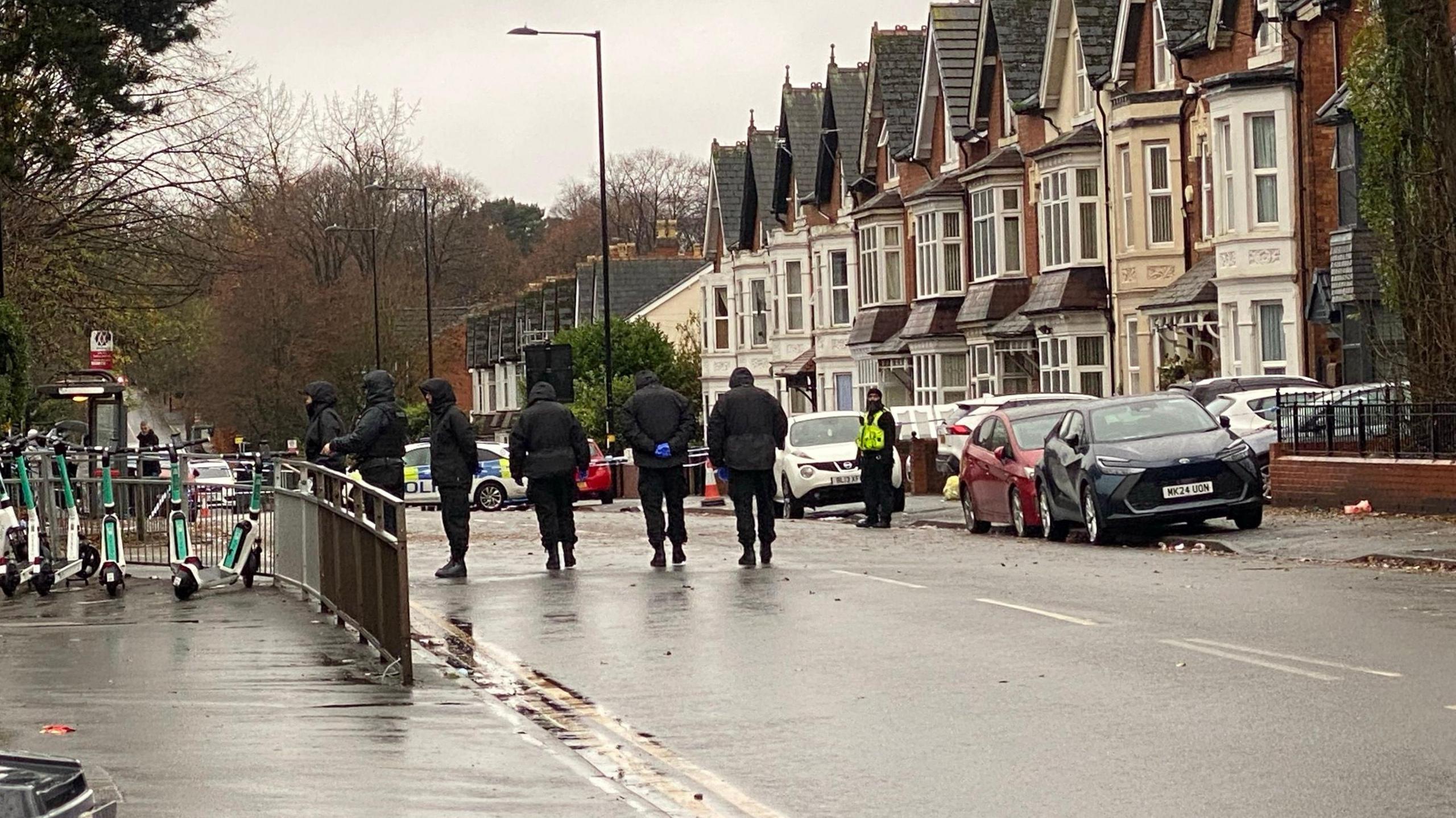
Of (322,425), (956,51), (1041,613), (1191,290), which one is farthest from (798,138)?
(1041,613)

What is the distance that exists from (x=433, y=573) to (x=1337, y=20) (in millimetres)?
22018

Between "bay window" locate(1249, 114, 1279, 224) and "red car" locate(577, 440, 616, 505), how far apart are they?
1628 centimetres

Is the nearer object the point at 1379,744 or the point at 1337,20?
the point at 1379,744

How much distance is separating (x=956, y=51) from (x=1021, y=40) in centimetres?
380

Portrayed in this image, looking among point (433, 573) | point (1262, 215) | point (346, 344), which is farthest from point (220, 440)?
point (433, 573)

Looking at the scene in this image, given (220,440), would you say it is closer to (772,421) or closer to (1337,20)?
(1337,20)

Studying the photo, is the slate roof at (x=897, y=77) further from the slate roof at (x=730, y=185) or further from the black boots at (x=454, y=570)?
the black boots at (x=454, y=570)

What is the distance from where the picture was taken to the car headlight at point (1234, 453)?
23312mm

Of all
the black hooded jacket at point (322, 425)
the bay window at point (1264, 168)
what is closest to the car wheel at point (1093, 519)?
the black hooded jacket at point (322, 425)

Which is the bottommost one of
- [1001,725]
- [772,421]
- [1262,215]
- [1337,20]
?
[1001,725]

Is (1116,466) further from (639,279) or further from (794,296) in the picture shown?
(639,279)

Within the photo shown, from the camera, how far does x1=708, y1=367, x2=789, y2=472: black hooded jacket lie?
20828 millimetres

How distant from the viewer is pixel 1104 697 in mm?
10781

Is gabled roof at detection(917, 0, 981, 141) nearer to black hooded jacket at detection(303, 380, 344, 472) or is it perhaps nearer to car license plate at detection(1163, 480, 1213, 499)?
car license plate at detection(1163, 480, 1213, 499)
